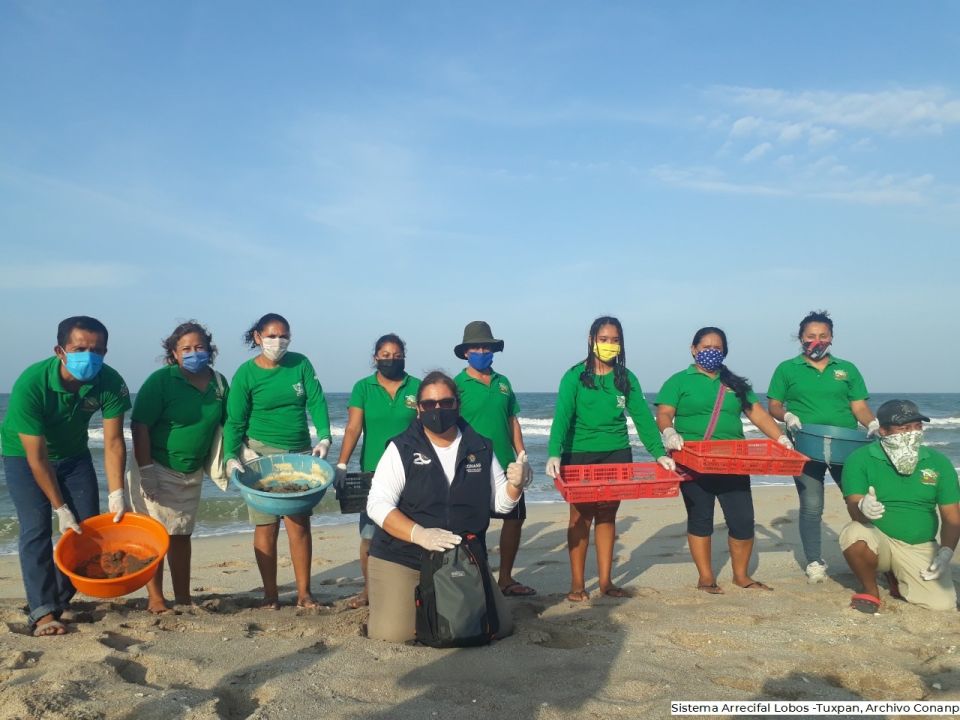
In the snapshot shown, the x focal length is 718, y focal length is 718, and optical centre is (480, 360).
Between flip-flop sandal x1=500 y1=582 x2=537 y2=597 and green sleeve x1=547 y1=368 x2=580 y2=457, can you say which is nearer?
green sleeve x1=547 y1=368 x2=580 y2=457

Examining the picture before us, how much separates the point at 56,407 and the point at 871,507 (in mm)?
4869

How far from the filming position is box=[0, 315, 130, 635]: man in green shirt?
3.92 meters

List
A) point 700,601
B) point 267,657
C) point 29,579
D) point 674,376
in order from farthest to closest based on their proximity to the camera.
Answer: point 674,376 → point 700,601 → point 29,579 → point 267,657

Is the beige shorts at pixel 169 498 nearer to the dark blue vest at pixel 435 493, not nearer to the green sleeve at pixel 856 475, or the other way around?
the dark blue vest at pixel 435 493

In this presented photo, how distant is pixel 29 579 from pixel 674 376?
420cm

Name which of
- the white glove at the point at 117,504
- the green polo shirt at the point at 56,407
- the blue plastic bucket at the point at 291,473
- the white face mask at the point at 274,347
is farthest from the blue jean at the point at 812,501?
the green polo shirt at the point at 56,407

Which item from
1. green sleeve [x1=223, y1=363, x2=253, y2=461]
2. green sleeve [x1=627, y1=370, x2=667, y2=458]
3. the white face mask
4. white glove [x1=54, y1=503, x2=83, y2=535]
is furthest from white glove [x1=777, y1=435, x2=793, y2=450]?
white glove [x1=54, y1=503, x2=83, y2=535]

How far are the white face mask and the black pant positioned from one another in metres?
2.89

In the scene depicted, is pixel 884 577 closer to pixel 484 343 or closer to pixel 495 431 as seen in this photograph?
pixel 495 431

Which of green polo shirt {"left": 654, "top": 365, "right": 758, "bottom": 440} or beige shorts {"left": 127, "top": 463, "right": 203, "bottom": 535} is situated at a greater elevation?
green polo shirt {"left": 654, "top": 365, "right": 758, "bottom": 440}

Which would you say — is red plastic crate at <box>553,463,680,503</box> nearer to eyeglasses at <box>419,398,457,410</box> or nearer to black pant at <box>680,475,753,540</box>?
black pant at <box>680,475,753,540</box>

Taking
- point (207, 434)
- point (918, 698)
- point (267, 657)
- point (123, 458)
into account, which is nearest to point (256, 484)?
point (207, 434)

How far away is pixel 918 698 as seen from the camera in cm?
311

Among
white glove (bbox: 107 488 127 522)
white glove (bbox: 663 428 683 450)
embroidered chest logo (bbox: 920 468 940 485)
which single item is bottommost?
embroidered chest logo (bbox: 920 468 940 485)
